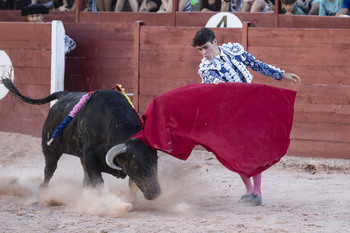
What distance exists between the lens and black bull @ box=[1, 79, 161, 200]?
3.80 m

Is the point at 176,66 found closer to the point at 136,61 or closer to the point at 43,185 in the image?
the point at 136,61

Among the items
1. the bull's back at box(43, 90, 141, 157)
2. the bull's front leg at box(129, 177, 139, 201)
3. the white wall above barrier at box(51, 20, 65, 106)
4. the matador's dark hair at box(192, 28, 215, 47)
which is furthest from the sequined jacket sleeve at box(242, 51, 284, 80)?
the white wall above barrier at box(51, 20, 65, 106)

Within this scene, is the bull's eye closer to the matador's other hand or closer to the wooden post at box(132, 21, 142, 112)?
the matador's other hand

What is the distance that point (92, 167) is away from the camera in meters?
4.05

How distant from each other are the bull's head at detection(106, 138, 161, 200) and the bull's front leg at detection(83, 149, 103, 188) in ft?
0.73

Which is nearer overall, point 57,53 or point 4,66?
point 57,53

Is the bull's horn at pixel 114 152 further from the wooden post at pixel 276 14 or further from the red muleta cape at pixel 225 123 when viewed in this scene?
the wooden post at pixel 276 14

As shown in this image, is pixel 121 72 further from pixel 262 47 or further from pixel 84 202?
pixel 84 202

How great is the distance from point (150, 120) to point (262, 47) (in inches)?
113

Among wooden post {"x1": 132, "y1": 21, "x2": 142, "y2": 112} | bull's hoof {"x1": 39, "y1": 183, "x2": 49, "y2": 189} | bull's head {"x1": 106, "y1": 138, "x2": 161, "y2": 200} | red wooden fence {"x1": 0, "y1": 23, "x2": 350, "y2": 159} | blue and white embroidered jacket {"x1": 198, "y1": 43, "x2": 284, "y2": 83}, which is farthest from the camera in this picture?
wooden post {"x1": 132, "y1": 21, "x2": 142, "y2": 112}

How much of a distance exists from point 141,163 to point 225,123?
0.53 metres

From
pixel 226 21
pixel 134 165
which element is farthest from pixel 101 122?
pixel 226 21

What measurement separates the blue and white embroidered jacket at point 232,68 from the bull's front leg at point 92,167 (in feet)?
2.61

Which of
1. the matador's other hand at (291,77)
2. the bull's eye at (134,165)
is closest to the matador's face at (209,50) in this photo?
the matador's other hand at (291,77)
